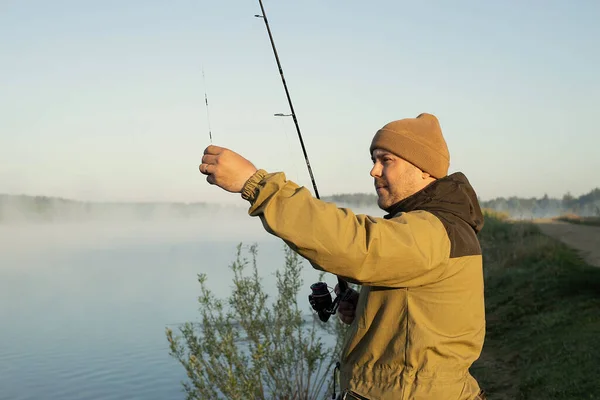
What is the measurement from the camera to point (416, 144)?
101 inches

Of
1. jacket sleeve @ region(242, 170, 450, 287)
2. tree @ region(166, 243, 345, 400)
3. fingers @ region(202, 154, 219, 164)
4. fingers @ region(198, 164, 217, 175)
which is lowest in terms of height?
tree @ region(166, 243, 345, 400)

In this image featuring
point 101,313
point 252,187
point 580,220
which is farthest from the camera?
point 580,220

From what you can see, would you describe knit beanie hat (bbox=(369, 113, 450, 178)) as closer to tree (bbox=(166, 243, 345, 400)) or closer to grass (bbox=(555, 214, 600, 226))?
tree (bbox=(166, 243, 345, 400))

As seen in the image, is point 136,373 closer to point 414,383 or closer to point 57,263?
point 414,383

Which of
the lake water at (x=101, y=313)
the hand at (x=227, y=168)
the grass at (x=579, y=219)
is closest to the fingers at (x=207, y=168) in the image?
the hand at (x=227, y=168)

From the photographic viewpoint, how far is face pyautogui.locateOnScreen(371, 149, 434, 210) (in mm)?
2564

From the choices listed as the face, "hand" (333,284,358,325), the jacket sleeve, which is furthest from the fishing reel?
the jacket sleeve

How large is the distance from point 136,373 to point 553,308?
668cm

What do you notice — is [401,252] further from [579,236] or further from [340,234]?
[579,236]

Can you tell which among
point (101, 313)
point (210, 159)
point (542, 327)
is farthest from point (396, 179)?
point (101, 313)

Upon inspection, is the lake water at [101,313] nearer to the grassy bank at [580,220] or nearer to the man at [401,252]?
the man at [401,252]

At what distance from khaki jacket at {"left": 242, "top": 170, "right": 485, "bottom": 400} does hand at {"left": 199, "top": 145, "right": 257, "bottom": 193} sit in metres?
0.03

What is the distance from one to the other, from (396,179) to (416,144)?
5.8 inches

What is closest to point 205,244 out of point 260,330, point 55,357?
point 55,357
